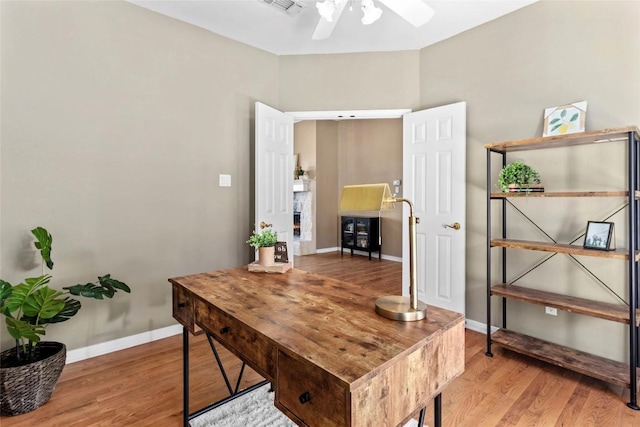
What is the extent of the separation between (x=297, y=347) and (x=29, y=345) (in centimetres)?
218

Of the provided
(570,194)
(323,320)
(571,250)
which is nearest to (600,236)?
(571,250)

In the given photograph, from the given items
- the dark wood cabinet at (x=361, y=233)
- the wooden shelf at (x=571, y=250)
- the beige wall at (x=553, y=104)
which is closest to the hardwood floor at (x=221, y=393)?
the beige wall at (x=553, y=104)

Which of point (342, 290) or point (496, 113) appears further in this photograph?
point (496, 113)

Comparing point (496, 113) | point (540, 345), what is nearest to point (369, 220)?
point (496, 113)

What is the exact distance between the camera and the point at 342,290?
1.46 meters

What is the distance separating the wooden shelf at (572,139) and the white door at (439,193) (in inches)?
19.2

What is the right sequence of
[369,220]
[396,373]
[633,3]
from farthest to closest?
[369,220] < [633,3] < [396,373]

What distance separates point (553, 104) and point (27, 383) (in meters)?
4.03

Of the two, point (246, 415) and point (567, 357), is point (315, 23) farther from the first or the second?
point (567, 357)

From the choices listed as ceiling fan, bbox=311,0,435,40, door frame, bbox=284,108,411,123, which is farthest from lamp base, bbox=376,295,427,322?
door frame, bbox=284,108,411,123

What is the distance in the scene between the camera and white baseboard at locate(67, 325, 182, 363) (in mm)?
2469

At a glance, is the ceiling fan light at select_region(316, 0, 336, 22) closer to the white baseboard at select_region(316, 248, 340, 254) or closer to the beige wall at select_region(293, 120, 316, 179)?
the beige wall at select_region(293, 120, 316, 179)

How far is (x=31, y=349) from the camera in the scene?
203cm

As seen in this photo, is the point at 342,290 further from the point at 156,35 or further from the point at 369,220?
the point at 369,220
